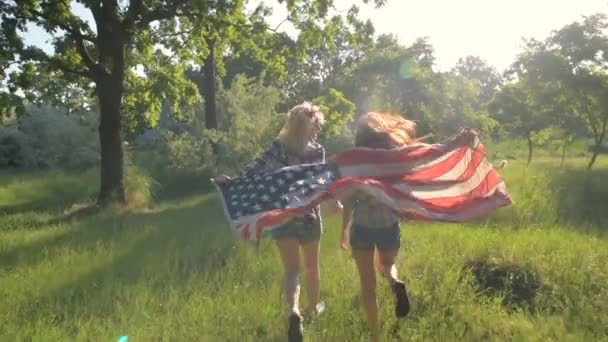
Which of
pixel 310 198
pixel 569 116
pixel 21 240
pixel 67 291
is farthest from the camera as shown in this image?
pixel 569 116

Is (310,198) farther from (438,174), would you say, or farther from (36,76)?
(36,76)

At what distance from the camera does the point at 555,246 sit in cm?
734

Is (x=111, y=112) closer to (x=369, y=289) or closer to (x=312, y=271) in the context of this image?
(x=312, y=271)

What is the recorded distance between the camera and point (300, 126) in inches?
195

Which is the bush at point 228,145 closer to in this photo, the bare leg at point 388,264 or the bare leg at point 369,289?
the bare leg at point 388,264

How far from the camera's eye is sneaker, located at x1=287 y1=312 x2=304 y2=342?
4.32 metres

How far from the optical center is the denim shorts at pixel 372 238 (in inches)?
174

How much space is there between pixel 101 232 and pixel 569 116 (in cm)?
2295

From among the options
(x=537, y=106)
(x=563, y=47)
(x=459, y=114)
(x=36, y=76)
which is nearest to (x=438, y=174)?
(x=36, y=76)

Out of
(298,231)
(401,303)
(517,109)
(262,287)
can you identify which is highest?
(517,109)

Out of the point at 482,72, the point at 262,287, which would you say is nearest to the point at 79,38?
the point at 262,287

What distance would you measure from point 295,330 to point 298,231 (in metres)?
0.91

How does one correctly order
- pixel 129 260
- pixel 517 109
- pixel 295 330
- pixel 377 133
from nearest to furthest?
pixel 295 330 → pixel 377 133 → pixel 129 260 → pixel 517 109

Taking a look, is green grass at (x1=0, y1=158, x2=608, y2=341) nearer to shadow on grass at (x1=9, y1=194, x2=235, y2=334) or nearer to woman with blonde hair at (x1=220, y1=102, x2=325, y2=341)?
shadow on grass at (x1=9, y1=194, x2=235, y2=334)
